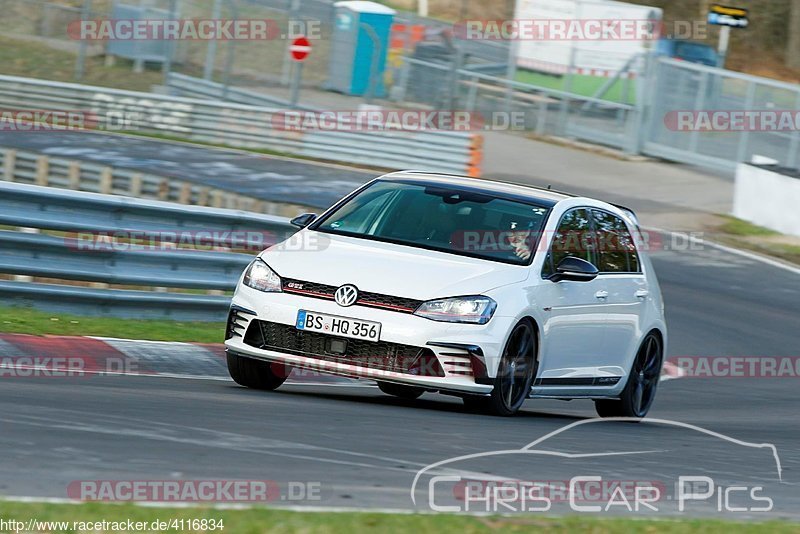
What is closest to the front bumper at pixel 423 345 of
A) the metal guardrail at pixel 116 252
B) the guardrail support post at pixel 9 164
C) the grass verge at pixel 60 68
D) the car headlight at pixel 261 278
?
the car headlight at pixel 261 278

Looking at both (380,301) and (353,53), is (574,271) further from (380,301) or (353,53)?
(353,53)

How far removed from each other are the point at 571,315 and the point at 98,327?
12.2 ft

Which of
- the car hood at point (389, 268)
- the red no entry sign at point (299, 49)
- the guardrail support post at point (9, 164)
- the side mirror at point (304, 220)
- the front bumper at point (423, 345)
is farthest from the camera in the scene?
the red no entry sign at point (299, 49)

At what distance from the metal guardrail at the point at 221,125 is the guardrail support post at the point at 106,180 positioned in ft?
18.0

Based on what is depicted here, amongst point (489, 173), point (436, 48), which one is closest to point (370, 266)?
point (489, 173)

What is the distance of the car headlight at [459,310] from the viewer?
8531 millimetres

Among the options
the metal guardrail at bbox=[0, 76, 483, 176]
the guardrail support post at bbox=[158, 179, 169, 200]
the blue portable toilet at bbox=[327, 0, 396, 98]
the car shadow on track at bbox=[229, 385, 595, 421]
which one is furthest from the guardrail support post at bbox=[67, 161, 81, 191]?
the car shadow on track at bbox=[229, 385, 595, 421]

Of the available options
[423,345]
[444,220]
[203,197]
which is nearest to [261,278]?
[423,345]

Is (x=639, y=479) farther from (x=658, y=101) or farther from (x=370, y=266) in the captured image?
(x=658, y=101)

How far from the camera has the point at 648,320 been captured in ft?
36.0

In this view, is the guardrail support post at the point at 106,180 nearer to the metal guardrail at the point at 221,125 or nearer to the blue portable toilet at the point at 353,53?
the metal guardrail at the point at 221,125

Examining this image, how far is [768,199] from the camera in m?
25.3

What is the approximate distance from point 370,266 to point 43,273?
11.3ft

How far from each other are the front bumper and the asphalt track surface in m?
0.23
